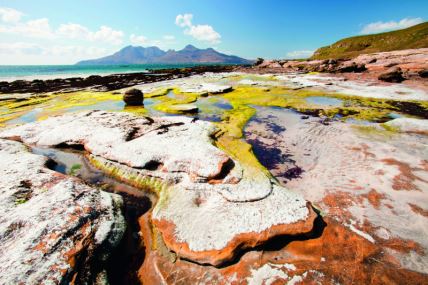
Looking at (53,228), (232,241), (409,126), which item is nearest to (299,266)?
(232,241)

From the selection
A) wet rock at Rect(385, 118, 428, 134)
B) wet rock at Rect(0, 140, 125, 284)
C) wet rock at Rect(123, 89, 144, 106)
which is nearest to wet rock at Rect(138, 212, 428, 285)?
wet rock at Rect(0, 140, 125, 284)

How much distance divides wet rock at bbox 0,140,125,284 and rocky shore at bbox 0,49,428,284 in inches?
1.0

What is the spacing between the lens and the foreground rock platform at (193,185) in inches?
166

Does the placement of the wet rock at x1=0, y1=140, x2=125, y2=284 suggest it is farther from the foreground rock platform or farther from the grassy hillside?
the grassy hillside

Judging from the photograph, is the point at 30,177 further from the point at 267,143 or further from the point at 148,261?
the point at 267,143

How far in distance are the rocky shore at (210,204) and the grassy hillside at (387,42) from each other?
70.8 metres

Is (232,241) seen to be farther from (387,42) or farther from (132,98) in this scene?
(387,42)

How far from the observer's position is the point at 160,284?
12.0ft

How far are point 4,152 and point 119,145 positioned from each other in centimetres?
437

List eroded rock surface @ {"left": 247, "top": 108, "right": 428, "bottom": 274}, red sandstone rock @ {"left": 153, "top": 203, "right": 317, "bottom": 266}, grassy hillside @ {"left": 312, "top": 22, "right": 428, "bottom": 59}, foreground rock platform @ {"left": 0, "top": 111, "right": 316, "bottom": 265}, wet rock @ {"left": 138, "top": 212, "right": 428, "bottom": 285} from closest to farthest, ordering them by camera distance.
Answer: wet rock @ {"left": 138, "top": 212, "right": 428, "bottom": 285}, red sandstone rock @ {"left": 153, "top": 203, "right": 317, "bottom": 266}, foreground rock platform @ {"left": 0, "top": 111, "right": 316, "bottom": 265}, eroded rock surface @ {"left": 247, "top": 108, "right": 428, "bottom": 274}, grassy hillside @ {"left": 312, "top": 22, "right": 428, "bottom": 59}

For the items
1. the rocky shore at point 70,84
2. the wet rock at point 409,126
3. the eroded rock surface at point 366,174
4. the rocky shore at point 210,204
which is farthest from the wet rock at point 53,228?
the rocky shore at point 70,84

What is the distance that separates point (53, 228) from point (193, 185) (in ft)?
10.4

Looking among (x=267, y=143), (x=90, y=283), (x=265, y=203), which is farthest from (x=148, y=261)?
(x=267, y=143)

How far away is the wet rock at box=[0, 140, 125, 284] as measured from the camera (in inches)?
132
